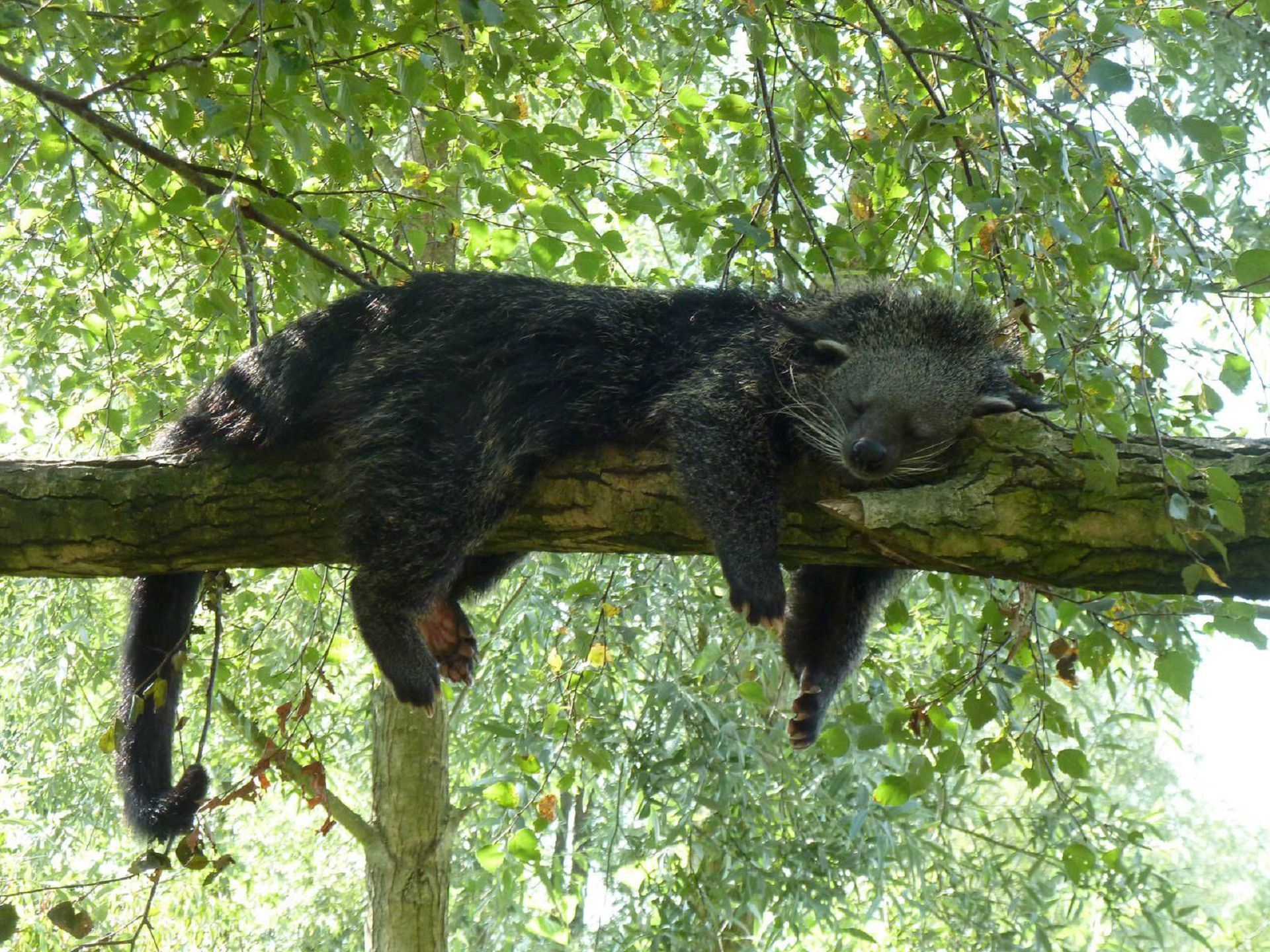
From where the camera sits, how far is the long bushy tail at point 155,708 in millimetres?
4398

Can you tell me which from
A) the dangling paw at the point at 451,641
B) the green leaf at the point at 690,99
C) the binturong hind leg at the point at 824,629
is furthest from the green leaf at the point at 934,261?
the dangling paw at the point at 451,641

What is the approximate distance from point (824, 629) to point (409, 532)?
2005 mm

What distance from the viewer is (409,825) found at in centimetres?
677

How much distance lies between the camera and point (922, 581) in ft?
24.8

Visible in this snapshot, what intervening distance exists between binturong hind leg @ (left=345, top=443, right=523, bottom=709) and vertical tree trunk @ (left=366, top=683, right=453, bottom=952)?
86.9 inches

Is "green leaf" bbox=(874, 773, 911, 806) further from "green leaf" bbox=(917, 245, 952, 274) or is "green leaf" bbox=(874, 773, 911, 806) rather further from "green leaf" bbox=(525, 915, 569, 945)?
"green leaf" bbox=(917, 245, 952, 274)

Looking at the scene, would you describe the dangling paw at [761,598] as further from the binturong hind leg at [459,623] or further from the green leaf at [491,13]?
the green leaf at [491,13]

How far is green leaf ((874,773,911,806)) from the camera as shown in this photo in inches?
149

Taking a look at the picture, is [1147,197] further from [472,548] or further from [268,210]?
[268,210]

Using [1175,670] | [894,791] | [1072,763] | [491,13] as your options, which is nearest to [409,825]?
[894,791]

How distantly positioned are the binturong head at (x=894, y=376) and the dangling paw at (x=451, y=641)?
191 cm

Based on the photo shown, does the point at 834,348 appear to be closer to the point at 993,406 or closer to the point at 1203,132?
the point at 993,406

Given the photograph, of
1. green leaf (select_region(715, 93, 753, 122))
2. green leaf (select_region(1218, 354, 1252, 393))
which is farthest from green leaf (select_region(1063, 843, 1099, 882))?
green leaf (select_region(715, 93, 753, 122))

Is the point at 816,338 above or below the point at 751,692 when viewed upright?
above
